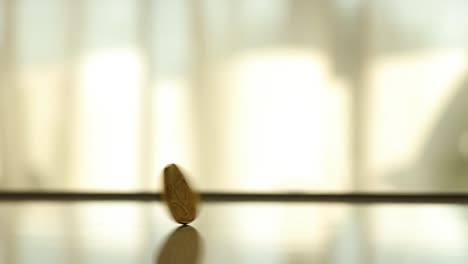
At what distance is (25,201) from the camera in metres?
1.96

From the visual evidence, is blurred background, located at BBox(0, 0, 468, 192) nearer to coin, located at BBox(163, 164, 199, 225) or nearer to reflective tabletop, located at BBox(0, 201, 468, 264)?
reflective tabletop, located at BBox(0, 201, 468, 264)

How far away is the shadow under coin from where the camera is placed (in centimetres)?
114

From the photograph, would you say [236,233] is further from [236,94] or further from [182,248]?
[236,94]

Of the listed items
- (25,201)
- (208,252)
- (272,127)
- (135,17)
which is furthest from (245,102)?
(208,252)

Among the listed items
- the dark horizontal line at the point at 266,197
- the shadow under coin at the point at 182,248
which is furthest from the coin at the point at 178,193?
the dark horizontal line at the point at 266,197

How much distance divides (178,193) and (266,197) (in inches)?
23.3

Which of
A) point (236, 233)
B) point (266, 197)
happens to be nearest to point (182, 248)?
point (236, 233)

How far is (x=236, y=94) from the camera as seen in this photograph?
198 centimetres

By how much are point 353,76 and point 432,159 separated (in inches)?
11.6

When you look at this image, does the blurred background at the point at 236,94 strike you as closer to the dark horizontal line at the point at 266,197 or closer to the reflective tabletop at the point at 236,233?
the dark horizontal line at the point at 266,197

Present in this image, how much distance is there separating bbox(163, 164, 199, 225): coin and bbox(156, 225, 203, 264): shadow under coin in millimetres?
40

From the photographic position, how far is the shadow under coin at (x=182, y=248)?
114cm

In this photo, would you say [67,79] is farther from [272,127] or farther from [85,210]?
[272,127]

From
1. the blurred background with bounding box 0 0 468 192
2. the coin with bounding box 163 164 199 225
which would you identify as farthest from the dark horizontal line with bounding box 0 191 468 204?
the coin with bounding box 163 164 199 225
